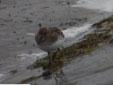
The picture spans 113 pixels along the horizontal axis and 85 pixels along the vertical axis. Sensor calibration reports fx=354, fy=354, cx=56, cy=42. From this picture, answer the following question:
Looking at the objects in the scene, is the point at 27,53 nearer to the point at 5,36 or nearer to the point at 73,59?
the point at 5,36

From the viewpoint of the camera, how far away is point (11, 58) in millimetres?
11039

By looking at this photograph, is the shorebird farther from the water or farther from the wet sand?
the water

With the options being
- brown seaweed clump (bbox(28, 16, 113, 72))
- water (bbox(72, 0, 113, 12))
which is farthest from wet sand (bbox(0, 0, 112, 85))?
water (bbox(72, 0, 113, 12))

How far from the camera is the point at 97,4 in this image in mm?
18219

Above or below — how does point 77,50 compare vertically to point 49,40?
below

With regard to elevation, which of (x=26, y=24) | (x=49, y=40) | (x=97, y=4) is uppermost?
(x=49, y=40)

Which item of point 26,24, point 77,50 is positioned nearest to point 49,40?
point 77,50

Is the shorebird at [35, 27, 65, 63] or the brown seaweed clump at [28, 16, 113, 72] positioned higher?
the shorebird at [35, 27, 65, 63]

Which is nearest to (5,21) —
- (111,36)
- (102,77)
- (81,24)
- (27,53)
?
(81,24)

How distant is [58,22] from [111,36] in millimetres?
5703

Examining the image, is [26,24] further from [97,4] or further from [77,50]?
[77,50]

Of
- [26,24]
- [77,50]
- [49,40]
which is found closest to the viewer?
[49,40]

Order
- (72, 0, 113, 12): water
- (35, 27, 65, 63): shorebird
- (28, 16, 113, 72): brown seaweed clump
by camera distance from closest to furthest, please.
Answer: (35, 27, 65, 63): shorebird
(28, 16, 113, 72): brown seaweed clump
(72, 0, 113, 12): water

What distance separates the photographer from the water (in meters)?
17.0
